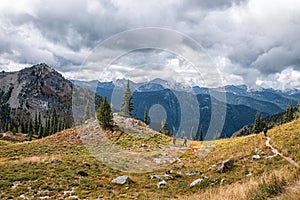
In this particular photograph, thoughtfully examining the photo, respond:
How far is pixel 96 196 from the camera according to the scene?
1991cm

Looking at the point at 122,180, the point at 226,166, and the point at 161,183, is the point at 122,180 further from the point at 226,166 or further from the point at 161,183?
the point at 226,166

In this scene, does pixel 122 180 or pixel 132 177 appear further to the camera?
pixel 132 177

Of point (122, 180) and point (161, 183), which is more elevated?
point (161, 183)

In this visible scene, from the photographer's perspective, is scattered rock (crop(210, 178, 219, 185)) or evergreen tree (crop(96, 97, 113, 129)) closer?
scattered rock (crop(210, 178, 219, 185))

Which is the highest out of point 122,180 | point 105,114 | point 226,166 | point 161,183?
point 105,114

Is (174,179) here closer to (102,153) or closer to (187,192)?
(187,192)

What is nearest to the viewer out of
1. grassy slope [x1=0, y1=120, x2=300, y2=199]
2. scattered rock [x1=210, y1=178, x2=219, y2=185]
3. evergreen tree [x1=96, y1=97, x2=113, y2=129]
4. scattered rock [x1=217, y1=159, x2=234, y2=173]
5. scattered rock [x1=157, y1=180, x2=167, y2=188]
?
grassy slope [x1=0, y1=120, x2=300, y2=199]

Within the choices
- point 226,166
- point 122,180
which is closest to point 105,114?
point 122,180

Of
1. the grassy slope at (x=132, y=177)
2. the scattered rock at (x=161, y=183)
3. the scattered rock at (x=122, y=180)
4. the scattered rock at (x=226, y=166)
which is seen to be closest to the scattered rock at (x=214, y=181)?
the grassy slope at (x=132, y=177)

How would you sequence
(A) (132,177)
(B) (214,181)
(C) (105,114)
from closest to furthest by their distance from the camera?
(B) (214,181) → (A) (132,177) → (C) (105,114)

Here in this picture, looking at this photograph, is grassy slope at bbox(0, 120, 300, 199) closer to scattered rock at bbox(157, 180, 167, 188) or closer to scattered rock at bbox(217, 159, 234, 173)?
scattered rock at bbox(157, 180, 167, 188)

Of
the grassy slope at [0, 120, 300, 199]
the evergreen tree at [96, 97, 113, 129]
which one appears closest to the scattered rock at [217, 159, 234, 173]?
the grassy slope at [0, 120, 300, 199]

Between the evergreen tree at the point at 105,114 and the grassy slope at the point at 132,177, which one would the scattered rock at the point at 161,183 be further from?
the evergreen tree at the point at 105,114

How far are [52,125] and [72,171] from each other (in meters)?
122
